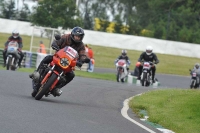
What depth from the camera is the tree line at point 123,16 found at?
1804 inches

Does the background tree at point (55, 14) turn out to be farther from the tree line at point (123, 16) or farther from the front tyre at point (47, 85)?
the front tyre at point (47, 85)

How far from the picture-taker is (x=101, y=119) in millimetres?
11820

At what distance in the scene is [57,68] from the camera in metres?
14.1

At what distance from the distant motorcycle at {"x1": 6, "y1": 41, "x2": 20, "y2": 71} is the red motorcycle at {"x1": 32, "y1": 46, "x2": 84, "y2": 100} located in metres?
12.3

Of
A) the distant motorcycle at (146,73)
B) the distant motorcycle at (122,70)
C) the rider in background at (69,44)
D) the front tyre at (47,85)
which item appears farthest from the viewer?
the distant motorcycle at (122,70)

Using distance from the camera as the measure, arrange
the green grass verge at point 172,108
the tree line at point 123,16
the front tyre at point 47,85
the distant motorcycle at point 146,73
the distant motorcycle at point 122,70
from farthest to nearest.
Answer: the tree line at point 123,16 → the distant motorcycle at point 122,70 → the distant motorcycle at point 146,73 → the front tyre at point 47,85 → the green grass verge at point 172,108

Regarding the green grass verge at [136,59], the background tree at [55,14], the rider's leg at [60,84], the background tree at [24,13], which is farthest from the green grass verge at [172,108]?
the background tree at [24,13]

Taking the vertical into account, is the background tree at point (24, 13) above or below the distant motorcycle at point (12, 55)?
above

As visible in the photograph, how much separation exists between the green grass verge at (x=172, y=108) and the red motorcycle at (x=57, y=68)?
1.78 metres

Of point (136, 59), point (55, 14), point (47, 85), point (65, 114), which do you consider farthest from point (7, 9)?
point (65, 114)

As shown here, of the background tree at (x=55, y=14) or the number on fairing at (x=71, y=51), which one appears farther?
the background tree at (x=55, y=14)

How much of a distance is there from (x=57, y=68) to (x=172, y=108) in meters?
2.61

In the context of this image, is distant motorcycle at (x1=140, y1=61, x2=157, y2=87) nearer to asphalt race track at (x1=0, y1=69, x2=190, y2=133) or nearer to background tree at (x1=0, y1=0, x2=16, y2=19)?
asphalt race track at (x1=0, y1=69, x2=190, y2=133)

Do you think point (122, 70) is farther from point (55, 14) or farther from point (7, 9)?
point (7, 9)
